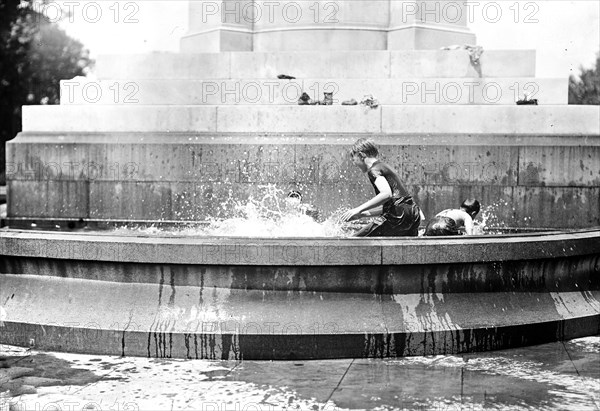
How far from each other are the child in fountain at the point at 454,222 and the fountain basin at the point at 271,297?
5.85 ft

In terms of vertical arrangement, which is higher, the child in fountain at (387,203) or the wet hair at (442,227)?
the child in fountain at (387,203)

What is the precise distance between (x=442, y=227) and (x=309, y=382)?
3.95 m

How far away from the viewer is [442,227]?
35.3ft

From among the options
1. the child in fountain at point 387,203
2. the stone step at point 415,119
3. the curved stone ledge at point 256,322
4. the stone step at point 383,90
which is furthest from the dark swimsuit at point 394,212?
the stone step at point 383,90

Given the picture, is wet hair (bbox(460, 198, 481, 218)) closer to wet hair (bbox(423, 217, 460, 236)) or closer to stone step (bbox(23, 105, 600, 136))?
wet hair (bbox(423, 217, 460, 236))

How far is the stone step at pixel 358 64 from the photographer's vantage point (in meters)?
14.8

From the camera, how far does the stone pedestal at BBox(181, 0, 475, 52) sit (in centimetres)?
1539

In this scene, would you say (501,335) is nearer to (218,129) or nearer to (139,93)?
(218,129)

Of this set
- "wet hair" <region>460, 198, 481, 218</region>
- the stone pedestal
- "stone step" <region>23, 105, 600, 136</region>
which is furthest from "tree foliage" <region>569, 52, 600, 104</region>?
"wet hair" <region>460, 198, 481, 218</region>

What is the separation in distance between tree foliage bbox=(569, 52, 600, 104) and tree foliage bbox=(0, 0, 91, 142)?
135ft

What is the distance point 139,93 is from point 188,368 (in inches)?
326

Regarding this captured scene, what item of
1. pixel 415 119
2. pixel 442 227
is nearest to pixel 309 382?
pixel 442 227

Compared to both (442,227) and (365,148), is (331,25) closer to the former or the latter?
(365,148)

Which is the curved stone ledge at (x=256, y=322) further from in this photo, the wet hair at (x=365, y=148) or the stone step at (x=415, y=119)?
the stone step at (x=415, y=119)
